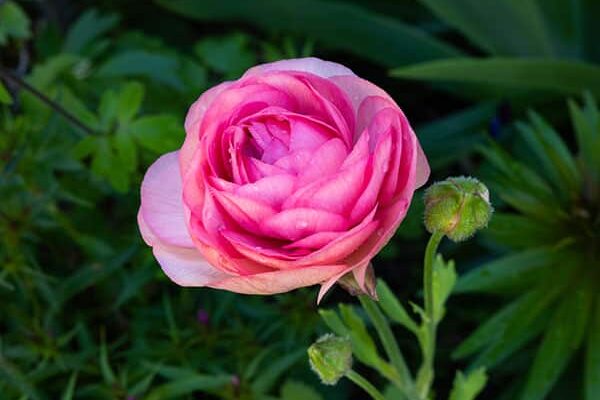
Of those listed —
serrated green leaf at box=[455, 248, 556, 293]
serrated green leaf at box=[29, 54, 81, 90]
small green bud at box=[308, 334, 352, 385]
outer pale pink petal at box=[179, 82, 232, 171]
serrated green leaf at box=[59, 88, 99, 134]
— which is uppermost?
outer pale pink petal at box=[179, 82, 232, 171]

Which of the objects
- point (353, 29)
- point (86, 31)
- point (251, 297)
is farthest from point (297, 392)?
point (86, 31)

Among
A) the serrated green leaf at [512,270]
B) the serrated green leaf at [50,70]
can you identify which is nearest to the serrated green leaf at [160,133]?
the serrated green leaf at [50,70]

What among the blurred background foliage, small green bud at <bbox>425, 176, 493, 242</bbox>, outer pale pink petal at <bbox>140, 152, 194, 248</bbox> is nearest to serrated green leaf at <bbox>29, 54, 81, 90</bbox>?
the blurred background foliage

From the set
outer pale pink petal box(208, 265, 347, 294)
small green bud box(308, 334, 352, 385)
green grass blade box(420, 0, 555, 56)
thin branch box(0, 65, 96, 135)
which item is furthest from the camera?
green grass blade box(420, 0, 555, 56)

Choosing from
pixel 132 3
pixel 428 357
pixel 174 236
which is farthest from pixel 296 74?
pixel 132 3

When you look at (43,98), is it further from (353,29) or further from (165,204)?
(353,29)

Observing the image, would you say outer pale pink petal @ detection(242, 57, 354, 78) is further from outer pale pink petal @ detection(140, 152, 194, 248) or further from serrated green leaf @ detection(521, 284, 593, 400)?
serrated green leaf @ detection(521, 284, 593, 400)

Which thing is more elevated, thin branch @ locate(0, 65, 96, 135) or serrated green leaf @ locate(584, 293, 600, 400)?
thin branch @ locate(0, 65, 96, 135)

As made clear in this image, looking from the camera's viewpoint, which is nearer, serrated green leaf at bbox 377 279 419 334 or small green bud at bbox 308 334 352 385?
small green bud at bbox 308 334 352 385
